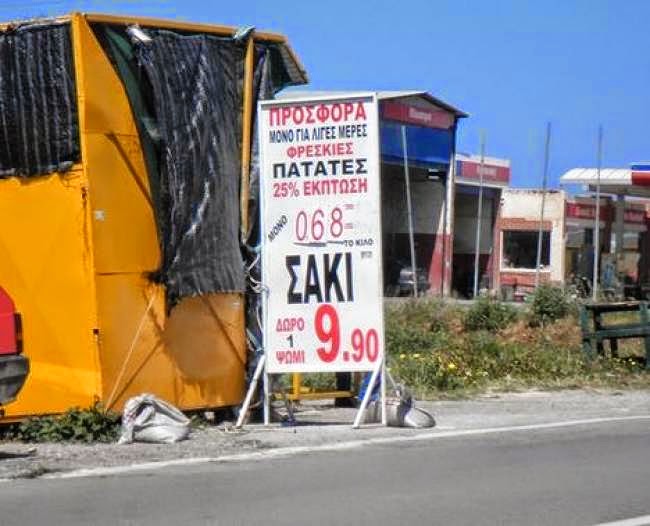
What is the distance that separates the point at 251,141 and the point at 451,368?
17.9 feet

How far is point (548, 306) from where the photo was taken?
74.6 feet

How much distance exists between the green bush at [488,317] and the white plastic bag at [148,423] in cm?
1310

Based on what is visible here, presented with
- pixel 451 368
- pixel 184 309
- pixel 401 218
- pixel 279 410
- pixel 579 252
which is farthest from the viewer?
pixel 579 252

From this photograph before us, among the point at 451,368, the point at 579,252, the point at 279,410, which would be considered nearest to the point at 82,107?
the point at 279,410

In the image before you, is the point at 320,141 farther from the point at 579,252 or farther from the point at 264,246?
the point at 579,252

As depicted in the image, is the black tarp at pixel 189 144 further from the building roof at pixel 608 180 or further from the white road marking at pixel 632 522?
the building roof at pixel 608 180

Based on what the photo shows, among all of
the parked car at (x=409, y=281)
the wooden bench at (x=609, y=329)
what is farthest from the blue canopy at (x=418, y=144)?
the wooden bench at (x=609, y=329)

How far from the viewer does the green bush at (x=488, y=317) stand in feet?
74.1

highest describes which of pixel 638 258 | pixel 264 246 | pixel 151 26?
pixel 151 26

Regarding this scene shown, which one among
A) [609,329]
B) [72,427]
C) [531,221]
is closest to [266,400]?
[72,427]

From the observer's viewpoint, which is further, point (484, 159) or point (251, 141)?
point (484, 159)

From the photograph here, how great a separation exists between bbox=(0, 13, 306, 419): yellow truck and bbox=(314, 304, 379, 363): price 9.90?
1031 millimetres

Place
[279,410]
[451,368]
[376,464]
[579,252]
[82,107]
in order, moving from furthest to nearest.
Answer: [579,252] < [451,368] < [279,410] < [82,107] < [376,464]

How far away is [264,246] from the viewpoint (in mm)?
11312
